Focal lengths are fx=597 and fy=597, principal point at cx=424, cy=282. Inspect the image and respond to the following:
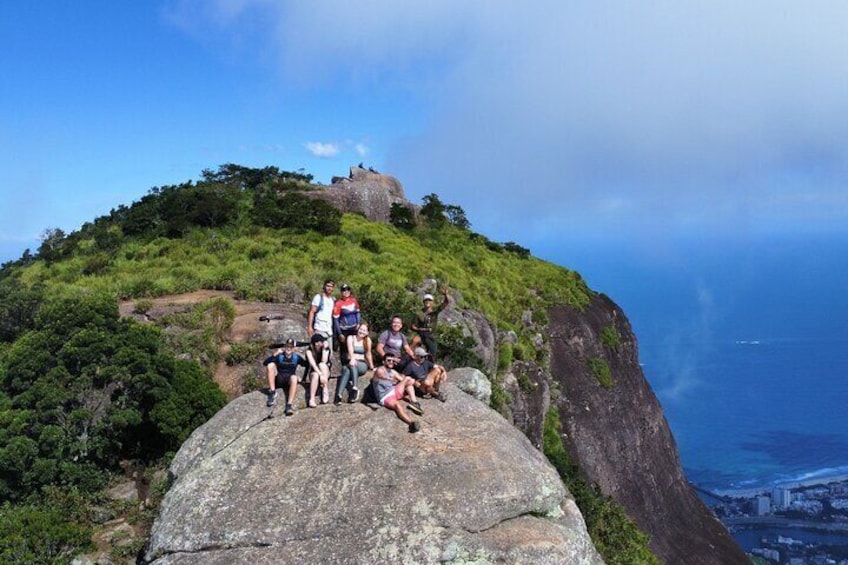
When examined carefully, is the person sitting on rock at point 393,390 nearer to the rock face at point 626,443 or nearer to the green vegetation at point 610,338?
the rock face at point 626,443

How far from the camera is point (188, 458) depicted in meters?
10.5

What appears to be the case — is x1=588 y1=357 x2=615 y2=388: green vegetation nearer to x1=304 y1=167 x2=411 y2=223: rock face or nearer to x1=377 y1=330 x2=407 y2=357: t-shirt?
x1=304 y1=167 x2=411 y2=223: rock face

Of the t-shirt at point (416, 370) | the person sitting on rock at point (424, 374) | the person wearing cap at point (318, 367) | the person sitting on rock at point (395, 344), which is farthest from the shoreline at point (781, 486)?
the person wearing cap at point (318, 367)

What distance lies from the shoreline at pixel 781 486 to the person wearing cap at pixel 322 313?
88.9m

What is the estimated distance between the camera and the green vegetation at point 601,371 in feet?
98.6

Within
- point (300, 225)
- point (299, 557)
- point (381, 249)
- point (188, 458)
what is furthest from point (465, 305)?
point (299, 557)

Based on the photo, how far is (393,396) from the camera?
10820mm

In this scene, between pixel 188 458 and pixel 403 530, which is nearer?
pixel 403 530

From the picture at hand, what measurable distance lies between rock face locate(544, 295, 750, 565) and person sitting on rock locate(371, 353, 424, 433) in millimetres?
16210

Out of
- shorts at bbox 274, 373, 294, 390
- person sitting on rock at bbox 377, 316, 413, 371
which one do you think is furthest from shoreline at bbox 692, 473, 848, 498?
shorts at bbox 274, 373, 294, 390

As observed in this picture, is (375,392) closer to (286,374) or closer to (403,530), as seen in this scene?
(286,374)

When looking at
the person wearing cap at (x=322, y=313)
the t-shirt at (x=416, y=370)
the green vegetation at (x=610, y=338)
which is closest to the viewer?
the t-shirt at (x=416, y=370)

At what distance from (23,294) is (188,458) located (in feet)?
47.6

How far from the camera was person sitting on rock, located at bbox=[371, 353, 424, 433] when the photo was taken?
10.7 m
